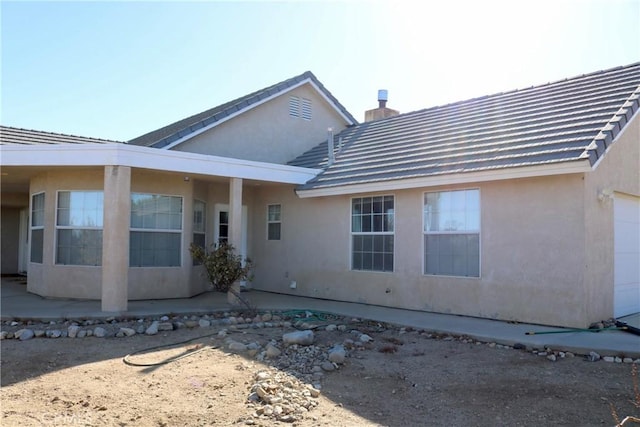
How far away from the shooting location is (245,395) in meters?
6.09

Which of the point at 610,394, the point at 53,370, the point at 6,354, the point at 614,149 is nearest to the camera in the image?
the point at 610,394

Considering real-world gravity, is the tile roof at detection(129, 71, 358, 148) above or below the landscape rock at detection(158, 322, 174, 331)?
above

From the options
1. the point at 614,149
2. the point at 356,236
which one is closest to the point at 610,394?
the point at 614,149

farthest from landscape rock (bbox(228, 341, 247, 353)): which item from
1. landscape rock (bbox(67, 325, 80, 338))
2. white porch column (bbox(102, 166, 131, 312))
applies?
white porch column (bbox(102, 166, 131, 312))

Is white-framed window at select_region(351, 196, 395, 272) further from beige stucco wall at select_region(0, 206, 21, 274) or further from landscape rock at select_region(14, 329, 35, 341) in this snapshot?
beige stucco wall at select_region(0, 206, 21, 274)

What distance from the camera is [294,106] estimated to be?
17.2 meters

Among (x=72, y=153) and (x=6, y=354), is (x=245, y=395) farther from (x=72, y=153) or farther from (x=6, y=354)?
→ (x=72, y=153)

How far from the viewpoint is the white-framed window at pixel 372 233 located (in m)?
12.1

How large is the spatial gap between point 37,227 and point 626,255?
13380 millimetres

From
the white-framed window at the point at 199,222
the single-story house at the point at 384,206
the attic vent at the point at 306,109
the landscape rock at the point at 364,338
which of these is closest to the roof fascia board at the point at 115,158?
the single-story house at the point at 384,206

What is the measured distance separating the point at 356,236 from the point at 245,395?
713cm

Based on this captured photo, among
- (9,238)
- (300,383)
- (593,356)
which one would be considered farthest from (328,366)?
(9,238)

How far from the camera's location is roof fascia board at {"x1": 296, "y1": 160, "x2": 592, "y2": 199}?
871cm

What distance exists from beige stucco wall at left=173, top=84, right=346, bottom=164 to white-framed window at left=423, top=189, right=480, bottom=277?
21.3ft
